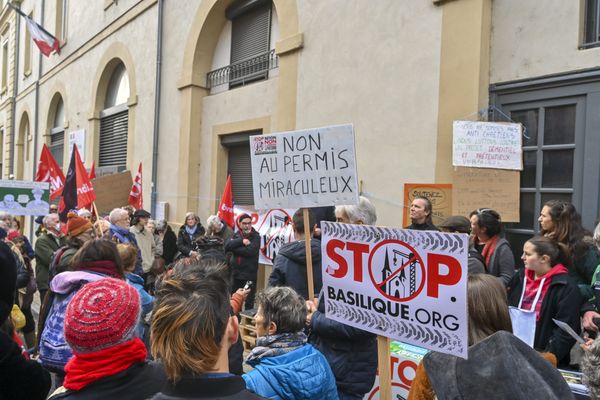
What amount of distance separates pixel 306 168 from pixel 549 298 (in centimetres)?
178

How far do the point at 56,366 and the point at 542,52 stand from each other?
4692mm

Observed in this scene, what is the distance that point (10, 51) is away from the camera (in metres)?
24.4

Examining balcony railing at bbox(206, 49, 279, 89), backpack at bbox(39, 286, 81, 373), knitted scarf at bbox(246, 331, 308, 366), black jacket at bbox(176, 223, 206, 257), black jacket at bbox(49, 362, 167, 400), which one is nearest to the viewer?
black jacket at bbox(49, 362, 167, 400)

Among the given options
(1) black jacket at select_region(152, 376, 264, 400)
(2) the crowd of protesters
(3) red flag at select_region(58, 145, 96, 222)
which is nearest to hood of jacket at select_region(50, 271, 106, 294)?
(2) the crowd of protesters

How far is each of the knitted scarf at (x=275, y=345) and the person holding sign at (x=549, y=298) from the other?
65.0 inches

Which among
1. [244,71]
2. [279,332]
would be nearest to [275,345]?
[279,332]

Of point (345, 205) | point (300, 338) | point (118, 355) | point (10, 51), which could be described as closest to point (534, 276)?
point (345, 205)

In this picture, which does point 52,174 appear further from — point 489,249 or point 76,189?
point 489,249

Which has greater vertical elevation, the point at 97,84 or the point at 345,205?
the point at 97,84

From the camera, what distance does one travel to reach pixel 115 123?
46.0ft

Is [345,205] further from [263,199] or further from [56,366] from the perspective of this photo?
[56,366]

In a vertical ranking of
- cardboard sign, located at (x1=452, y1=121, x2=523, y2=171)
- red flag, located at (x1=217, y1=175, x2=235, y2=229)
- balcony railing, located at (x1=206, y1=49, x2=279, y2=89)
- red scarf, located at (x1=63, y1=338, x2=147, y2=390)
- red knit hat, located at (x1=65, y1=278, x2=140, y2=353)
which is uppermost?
balcony railing, located at (x1=206, y1=49, x2=279, y2=89)

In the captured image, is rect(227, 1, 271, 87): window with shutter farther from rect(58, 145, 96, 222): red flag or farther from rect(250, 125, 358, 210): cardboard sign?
rect(250, 125, 358, 210): cardboard sign

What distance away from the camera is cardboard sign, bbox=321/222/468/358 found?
192cm
